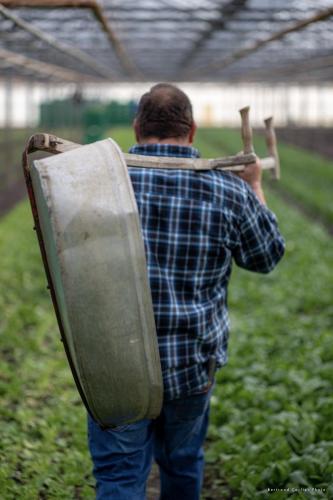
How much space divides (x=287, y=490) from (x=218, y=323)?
108cm

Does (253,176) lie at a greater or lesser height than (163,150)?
lesser

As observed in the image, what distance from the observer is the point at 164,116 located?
2305mm

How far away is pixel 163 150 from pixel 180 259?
1.15 ft

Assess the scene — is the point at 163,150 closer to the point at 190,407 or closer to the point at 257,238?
the point at 257,238

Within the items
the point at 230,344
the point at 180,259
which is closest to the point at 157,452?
the point at 180,259

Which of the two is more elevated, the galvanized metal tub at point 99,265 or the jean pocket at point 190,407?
the galvanized metal tub at point 99,265

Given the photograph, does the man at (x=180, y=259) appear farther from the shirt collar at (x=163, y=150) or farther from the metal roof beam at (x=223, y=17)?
the metal roof beam at (x=223, y=17)

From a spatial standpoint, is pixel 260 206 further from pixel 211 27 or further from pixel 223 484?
pixel 211 27

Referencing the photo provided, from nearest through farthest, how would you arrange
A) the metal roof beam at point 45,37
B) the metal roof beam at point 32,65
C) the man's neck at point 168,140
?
the man's neck at point 168,140 < the metal roof beam at point 45,37 < the metal roof beam at point 32,65

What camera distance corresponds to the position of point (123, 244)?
1872mm

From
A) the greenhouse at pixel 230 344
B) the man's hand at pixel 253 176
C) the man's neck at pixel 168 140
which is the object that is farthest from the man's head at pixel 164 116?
the man's hand at pixel 253 176

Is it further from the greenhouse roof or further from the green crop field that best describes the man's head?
the greenhouse roof

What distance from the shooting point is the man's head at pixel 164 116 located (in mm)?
2287

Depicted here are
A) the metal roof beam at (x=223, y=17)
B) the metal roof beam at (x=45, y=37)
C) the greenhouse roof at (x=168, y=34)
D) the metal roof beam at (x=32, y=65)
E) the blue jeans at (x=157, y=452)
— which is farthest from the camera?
the metal roof beam at (x=32, y=65)
